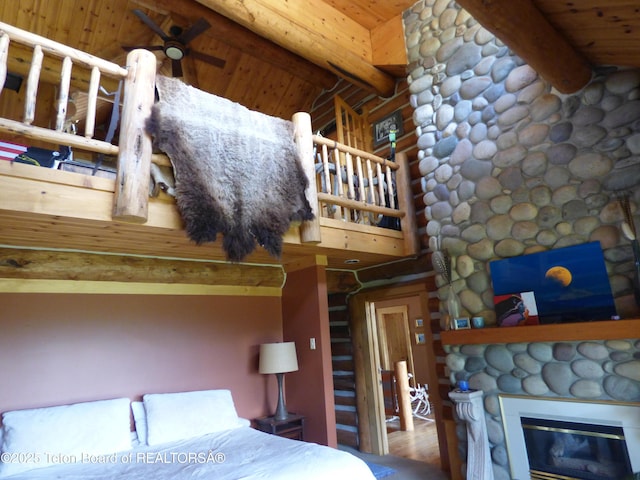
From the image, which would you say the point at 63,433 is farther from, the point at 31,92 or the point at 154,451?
the point at 31,92

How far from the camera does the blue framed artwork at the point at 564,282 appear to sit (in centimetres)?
287

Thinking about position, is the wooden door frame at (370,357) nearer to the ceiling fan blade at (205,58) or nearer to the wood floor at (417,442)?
the wood floor at (417,442)

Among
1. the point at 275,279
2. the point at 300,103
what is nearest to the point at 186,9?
the point at 300,103

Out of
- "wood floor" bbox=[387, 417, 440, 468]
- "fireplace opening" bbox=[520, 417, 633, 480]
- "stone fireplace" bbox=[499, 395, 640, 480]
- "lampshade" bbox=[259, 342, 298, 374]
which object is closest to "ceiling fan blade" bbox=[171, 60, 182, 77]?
"lampshade" bbox=[259, 342, 298, 374]

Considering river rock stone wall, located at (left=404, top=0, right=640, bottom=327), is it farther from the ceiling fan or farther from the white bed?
the ceiling fan

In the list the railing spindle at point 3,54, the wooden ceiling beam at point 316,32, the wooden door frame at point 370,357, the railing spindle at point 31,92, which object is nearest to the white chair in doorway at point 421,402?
the wooden door frame at point 370,357

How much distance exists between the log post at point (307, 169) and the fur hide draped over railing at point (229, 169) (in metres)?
0.07

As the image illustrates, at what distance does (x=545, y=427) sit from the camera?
308cm

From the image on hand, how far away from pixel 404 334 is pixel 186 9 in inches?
272

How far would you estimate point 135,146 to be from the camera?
2482 millimetres

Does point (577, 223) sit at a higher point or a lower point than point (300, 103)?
lower

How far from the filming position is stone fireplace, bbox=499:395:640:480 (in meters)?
2.70

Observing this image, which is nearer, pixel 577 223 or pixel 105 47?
pixel 577 223

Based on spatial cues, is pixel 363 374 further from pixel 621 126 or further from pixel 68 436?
pixel 621 126
